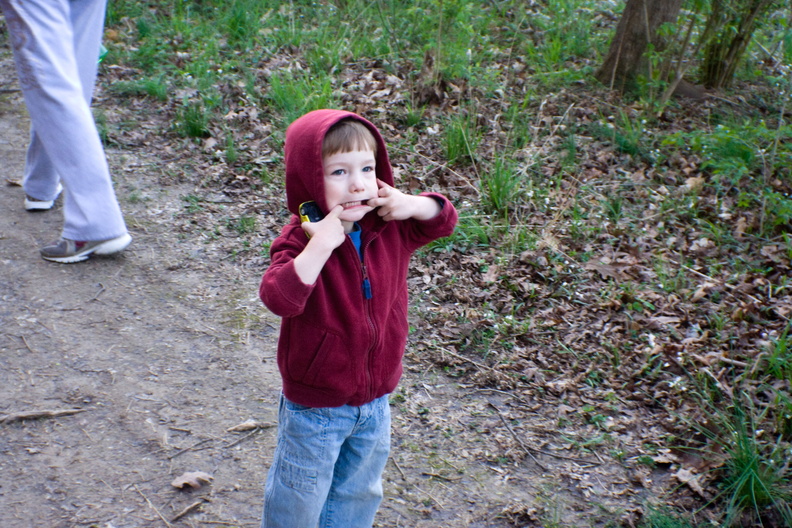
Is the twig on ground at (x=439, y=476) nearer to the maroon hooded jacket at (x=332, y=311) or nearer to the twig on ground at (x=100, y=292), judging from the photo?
the maroon hooded jacket at (x=332, y=311)

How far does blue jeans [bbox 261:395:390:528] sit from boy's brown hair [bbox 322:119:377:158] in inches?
31.2

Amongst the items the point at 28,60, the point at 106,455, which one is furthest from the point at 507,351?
the point at 28,60

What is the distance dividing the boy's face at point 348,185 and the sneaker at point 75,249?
2.84 m

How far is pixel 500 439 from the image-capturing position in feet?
11.1

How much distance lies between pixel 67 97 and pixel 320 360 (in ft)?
9.33

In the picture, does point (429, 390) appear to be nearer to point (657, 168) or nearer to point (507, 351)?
point (507, 351)

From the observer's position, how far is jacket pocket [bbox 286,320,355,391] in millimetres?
2059

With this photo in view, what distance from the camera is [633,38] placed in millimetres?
6676

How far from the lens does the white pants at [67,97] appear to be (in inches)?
152

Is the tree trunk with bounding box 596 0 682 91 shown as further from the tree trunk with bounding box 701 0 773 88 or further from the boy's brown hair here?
the boy's brown hair

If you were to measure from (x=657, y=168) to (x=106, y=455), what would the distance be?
471cm

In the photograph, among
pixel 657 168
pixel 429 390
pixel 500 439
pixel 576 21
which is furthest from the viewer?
pixel 576 21

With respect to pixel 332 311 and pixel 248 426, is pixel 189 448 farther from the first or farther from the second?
pixel 332 311

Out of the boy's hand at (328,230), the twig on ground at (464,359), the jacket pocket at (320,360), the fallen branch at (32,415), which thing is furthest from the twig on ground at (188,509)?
the twig on ground at (464,359)
